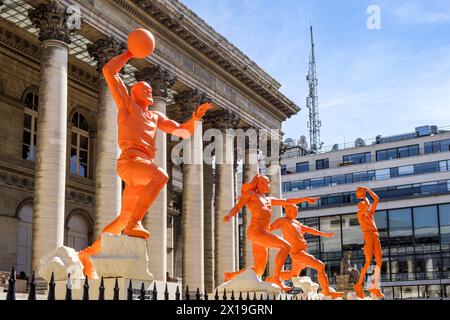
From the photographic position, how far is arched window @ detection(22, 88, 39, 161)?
32156mm

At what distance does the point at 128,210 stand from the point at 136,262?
45.0 inches

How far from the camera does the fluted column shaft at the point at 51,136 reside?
22250 millimetres

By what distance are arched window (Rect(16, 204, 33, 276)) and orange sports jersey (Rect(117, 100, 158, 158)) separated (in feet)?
70.3

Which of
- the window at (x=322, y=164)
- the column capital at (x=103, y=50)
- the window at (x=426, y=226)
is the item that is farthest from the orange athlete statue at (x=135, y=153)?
the window at (x=322, y=164)

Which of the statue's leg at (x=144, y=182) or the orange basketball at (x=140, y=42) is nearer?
the orange basketball at (x=140, y=42)

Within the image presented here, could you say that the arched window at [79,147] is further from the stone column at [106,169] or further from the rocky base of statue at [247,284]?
the rocky base of statue at [247,284]

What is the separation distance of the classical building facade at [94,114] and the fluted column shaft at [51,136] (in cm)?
4

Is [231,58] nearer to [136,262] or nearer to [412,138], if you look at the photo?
[136,262]

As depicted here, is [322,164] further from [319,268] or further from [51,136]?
[319,268]

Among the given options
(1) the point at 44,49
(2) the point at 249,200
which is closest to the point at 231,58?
(1) the point at 44,49

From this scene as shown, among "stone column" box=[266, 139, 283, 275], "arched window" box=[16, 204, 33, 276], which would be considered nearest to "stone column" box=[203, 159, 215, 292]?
"stone column" box=[266, 139, 283, 275]

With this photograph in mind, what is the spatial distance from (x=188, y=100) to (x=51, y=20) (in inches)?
445

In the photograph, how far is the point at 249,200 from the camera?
53.3 ft

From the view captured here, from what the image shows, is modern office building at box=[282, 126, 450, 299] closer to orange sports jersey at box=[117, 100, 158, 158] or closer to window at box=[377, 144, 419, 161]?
window at box=[377, 144, 419, 161]
